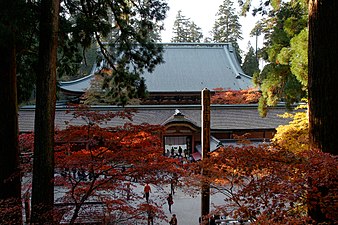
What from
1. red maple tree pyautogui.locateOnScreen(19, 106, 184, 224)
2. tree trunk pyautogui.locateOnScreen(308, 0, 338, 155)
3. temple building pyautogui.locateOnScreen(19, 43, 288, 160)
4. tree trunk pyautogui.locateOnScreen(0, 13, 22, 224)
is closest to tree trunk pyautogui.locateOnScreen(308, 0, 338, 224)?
tree trunk pyautogui.locateOnScreen(308, 0, 338, 155)

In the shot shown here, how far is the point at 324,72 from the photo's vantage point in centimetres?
362

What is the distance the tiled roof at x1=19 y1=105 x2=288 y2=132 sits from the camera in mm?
15086

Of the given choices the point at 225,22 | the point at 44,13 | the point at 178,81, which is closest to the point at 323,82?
the point at 44,13

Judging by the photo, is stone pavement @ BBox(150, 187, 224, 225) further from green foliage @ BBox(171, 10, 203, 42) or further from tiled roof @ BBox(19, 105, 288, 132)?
green foliage @ BBox(171, 10, 203, 42)

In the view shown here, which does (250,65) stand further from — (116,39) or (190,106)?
(116,39)

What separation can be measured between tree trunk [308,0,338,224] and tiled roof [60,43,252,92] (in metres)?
16.6

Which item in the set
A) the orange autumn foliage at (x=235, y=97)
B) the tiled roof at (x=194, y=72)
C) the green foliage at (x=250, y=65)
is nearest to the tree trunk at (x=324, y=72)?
the orange autumn foliage at (x=235, y=97)

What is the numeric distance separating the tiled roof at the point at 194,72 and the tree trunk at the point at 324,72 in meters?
16.6

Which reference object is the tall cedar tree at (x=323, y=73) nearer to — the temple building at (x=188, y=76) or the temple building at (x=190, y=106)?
the temple building at (x=190, y=106)

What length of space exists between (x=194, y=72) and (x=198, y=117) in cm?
789

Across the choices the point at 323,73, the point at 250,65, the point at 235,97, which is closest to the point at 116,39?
the point at 323,73

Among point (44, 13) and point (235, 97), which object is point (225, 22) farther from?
point (44, 13)

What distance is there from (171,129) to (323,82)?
10811mm

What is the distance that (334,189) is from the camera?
124 inches
